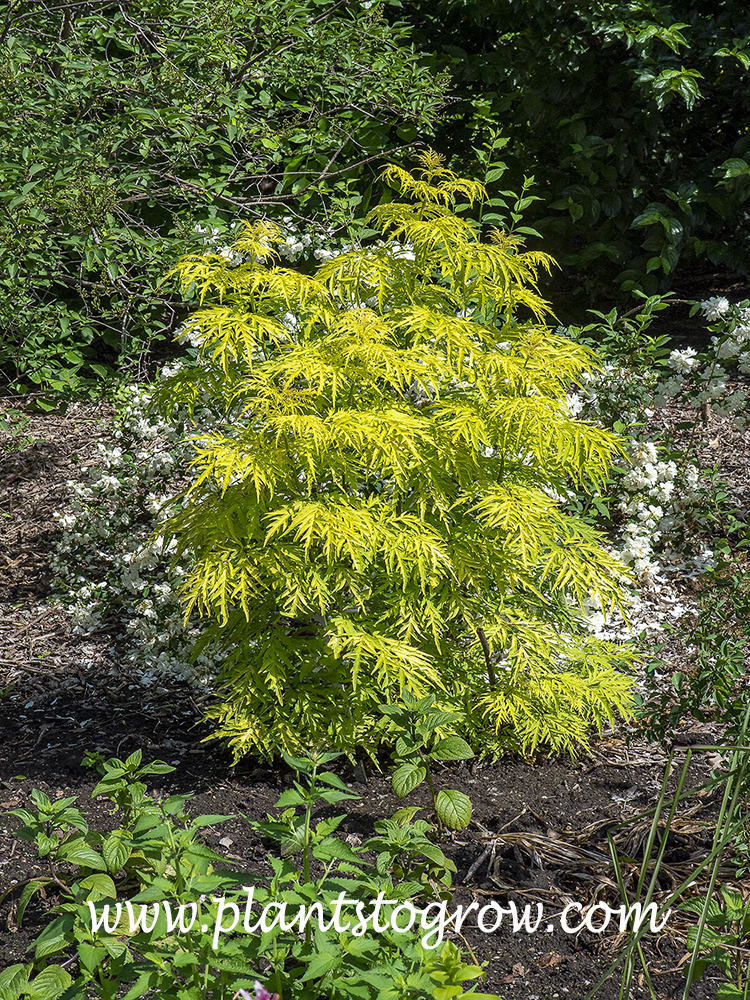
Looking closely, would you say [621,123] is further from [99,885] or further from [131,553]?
[99,885]

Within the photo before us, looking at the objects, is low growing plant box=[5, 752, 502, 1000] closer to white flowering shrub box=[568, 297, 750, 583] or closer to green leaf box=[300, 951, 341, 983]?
green leaf box=[300, 951, 341, 983]

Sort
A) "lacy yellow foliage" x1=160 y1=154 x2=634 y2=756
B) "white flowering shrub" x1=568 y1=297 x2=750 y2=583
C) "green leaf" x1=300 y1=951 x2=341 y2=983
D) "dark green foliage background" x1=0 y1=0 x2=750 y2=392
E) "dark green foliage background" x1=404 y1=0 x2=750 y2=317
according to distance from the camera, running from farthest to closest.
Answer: "dark green foliage background" x1=404 y1=0 x2=750 y2=317 → "dark green foliage background" x1=0 y1=0 x2=750 y2=392 → "white flowering shrub" x1=568 y1=297 x2=750 y2=583 → "lacy yellow foliage" x1=160 y1=154 x2=634 y2=756 → "green leaf" x1=300 y1=951 x2=341 y2=983

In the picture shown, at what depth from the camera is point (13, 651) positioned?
373cm

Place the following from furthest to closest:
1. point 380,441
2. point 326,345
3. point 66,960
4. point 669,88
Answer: point 669,88 → point 326,345 → point 380,441 → point 66,960

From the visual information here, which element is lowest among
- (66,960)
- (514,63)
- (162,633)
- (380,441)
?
(162,633)

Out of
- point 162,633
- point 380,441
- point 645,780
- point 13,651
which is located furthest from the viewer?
point 13,651

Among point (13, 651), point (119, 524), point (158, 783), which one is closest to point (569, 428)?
point (158, 783)

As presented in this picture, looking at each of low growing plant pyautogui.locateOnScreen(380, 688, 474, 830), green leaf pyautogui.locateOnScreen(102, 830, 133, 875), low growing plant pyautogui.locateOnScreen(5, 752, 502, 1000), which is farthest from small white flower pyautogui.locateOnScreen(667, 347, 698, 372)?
green leaf pyautogui.locateOnScreen(102, 830, 133, 875)

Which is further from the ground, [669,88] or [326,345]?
[669,88]

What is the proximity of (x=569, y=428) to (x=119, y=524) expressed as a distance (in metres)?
2.11

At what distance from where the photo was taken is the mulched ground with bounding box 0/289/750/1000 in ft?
6.77

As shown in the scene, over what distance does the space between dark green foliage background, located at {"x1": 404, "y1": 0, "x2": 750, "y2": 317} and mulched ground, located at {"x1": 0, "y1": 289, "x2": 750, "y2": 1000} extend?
2962 mm

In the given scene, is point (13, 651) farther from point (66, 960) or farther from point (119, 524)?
point (66, 960)

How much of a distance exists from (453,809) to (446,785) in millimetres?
581
